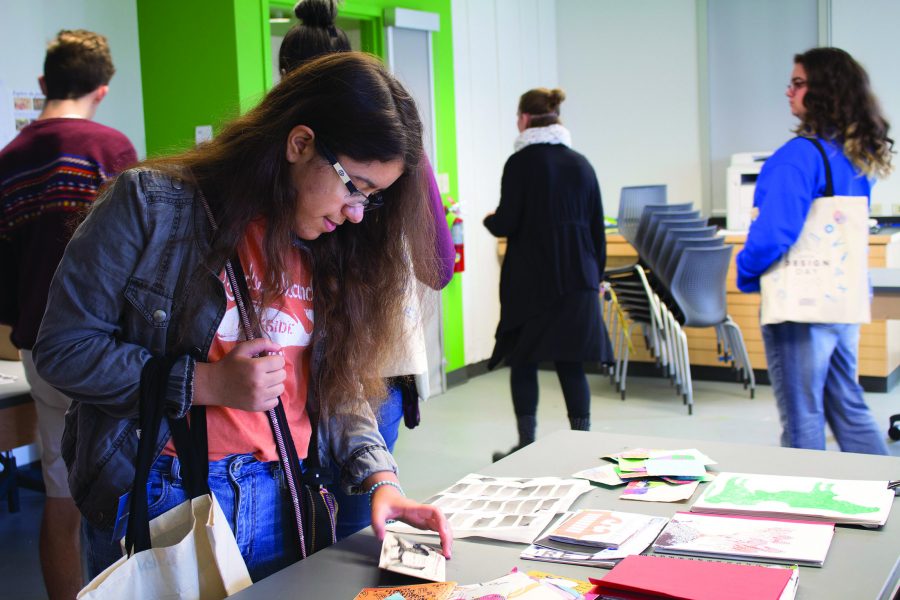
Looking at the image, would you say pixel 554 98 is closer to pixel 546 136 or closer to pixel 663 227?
pixel 546 136

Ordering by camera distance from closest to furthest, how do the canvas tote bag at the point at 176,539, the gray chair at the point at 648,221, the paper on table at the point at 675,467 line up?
the canvas tote bag at the point at 176,539 < the paper on table at the point at 675,467 < the gray chair at the point at 648,221

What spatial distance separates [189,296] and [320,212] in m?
0.23

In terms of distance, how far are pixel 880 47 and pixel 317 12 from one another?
5.16 m

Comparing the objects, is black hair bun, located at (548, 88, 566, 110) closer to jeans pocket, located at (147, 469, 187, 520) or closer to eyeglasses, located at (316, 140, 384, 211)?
eyeglasses, located at (316, 140, 384, 211)

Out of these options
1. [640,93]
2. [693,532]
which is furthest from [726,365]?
[693,532]

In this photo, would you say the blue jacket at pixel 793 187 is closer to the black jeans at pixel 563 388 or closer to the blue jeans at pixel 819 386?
the blue jeans at pixel 819 386

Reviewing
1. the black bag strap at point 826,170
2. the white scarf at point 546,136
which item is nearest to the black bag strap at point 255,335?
the black bag strap at point 826,170

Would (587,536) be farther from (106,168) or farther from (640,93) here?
(640,93)

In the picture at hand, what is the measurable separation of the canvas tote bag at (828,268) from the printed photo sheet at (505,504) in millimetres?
1537

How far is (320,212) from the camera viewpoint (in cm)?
139

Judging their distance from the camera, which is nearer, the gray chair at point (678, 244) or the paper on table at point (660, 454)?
the paper on table at point (660, 454)

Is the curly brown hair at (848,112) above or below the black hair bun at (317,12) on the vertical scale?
below

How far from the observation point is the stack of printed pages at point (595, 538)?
4.37 feet

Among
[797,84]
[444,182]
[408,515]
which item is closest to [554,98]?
[797,84]
